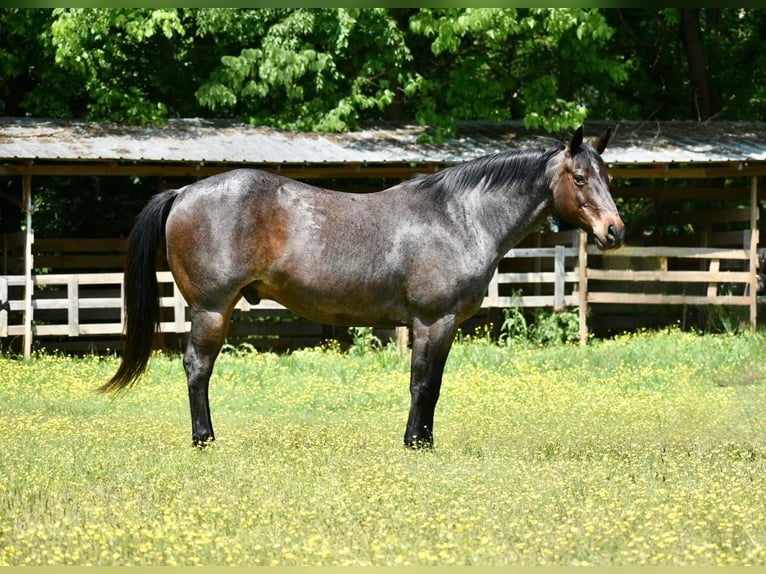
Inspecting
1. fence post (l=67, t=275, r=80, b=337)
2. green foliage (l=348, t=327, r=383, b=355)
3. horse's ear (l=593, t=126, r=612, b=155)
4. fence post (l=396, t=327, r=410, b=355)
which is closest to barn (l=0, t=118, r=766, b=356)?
fence post (l=67, t=275, r=80, b=337)

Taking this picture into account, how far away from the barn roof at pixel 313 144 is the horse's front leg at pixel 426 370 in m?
7.76

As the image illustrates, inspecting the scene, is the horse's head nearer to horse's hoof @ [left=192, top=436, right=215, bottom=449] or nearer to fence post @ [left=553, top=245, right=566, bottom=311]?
horse's hoof @ [left=192, top=436, right=215, bottom=449]

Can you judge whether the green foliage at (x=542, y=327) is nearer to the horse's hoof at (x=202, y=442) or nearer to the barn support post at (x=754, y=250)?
the barn support post at (x=754, y=250)

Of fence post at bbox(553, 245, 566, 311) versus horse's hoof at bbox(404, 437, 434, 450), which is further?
fence post at bbox(553, 245, 566, 311)

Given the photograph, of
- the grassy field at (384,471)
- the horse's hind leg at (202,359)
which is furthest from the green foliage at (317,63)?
the horse's hind leg at (202,359)

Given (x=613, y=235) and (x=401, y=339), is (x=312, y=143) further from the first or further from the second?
(x=613, y=235)

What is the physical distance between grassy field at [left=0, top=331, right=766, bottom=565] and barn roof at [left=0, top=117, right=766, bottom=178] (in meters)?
3.55

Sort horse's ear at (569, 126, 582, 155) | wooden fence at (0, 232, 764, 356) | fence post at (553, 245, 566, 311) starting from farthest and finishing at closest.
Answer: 1. fence post at (553, 245, 566, 311)
2. wooden fence at (0, 232, 764, 356)
3. horse's ear at (569, 126, 582, 155)

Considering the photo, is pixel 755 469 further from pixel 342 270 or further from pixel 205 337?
pixel 205 337

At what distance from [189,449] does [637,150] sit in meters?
11.3

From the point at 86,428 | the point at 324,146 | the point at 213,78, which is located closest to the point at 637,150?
the point at 324,146

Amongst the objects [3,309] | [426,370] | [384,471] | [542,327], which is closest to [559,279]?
[542,327]

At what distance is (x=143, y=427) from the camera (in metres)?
9.19

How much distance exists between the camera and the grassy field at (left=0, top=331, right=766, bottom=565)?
5.20 metres
